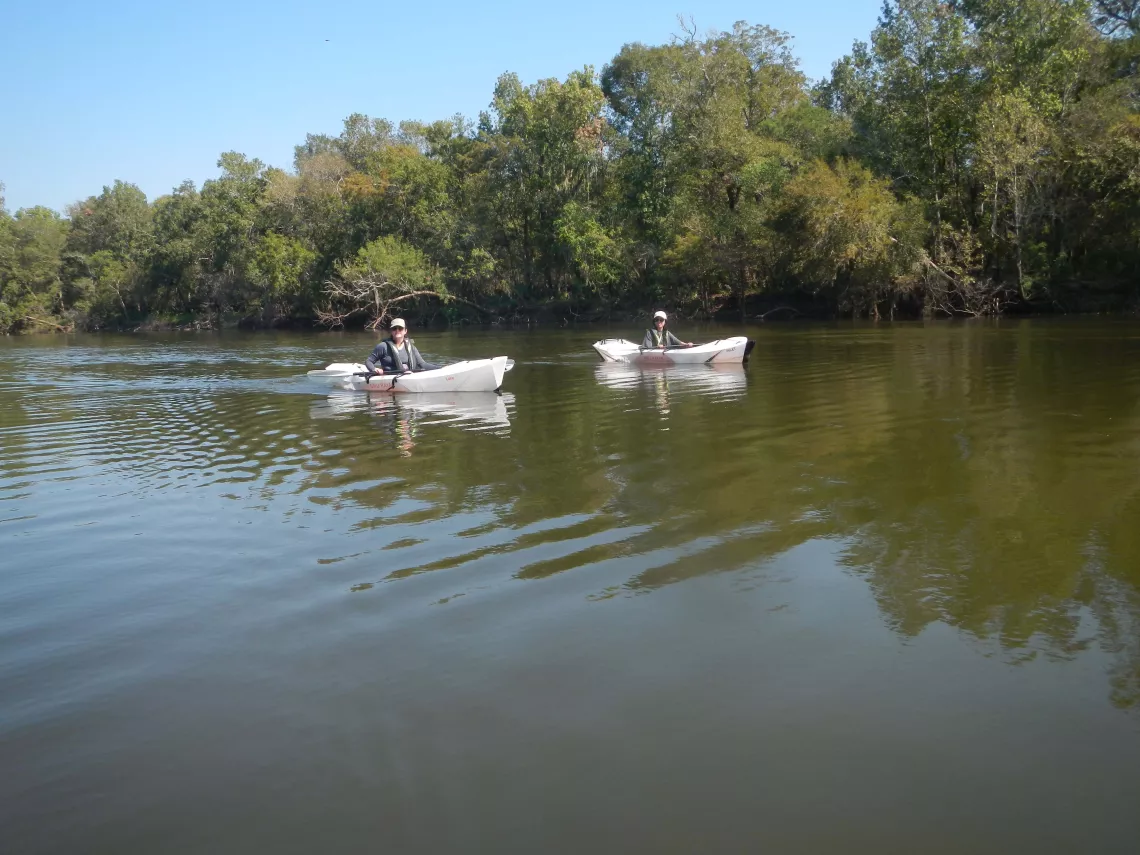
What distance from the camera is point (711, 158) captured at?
140 feet

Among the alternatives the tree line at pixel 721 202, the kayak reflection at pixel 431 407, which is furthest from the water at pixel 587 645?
the tree line at pixel 721 202

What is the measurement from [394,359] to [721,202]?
1165 inches

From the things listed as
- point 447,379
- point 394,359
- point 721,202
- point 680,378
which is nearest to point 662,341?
point 680,378

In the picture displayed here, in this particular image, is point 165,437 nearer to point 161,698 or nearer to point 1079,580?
point 161,698

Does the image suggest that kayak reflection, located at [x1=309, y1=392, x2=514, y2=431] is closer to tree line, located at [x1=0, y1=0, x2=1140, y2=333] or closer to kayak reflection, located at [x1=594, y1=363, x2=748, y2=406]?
Answer: kayak reflection, located at [x1=594, y1=363, x2=748, y2=406]

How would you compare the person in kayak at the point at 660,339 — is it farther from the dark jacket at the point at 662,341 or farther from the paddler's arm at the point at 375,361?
the paddler's arm at the point at 375,361

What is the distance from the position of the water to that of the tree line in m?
26.5

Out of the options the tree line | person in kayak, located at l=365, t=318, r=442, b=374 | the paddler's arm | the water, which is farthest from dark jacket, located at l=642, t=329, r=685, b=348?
→ the tree line

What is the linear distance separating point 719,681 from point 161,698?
269 cm

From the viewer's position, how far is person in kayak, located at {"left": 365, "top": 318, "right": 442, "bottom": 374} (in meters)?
17.0

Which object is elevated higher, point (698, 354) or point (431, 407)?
point (698, 354)

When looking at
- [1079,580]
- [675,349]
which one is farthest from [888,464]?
[675,349]

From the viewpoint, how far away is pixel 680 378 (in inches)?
732

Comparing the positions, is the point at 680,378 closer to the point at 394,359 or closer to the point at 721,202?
the point at 394,359
